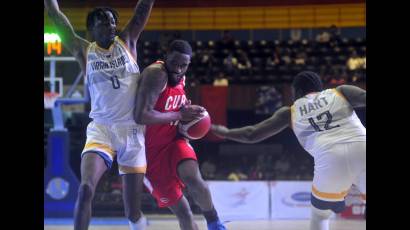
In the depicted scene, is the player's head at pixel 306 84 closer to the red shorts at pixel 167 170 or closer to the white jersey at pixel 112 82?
the red shorts at pixel 167 170

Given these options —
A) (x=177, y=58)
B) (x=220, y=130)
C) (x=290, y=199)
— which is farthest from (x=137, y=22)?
(x=290, y=199)

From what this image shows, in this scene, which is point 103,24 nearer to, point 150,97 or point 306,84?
point 150,97

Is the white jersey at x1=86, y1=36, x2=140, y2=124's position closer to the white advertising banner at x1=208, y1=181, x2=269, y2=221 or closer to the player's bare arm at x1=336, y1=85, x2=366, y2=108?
the player's bare arm at x1=336, y1=85, x2=366, y2=108

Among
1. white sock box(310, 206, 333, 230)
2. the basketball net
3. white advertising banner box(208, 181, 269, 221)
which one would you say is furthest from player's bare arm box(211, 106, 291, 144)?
the basketball net

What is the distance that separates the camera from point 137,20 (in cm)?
431

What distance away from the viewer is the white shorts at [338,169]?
4074 millimetres

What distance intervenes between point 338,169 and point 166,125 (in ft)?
4.53

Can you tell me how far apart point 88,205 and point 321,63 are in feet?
29.3

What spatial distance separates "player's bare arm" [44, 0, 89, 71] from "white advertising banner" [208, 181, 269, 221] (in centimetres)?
502

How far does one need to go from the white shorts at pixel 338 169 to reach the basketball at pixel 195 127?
0.94m
